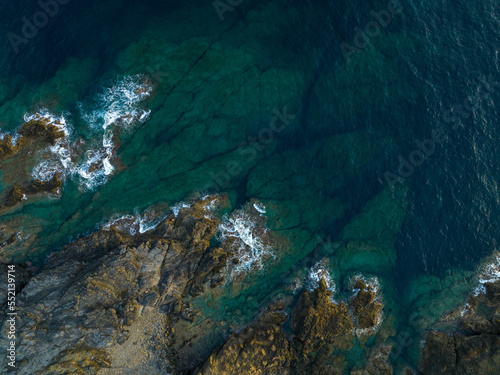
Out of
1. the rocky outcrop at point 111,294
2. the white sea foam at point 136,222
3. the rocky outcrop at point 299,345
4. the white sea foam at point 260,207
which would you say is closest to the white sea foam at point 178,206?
the rocky outcrop at point 111,294

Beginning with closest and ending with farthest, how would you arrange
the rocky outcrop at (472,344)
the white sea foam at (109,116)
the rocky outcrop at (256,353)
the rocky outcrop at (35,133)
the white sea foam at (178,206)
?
1. the rocky outcrop at (472,344)
2. the rocky outcrop at (256,353)
3. the white sea foam at (178,206)
4. the white sea foam at (109,116)
5. the rocky outcrop at (35,133)

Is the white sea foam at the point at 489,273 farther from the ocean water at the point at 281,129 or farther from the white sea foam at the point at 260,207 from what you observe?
the white sea foam at the point at 260,207

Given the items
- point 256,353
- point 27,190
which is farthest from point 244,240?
point 27,190

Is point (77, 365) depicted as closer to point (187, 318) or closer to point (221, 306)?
point (187, 318)

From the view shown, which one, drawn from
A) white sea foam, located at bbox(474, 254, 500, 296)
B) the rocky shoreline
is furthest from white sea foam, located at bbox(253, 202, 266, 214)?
white sea foam, located at bbox(474, 254, 500, 296)

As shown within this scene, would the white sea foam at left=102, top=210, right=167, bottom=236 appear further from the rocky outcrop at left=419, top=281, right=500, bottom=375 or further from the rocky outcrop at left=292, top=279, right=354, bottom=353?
the rocky outcrop at left=419, top=281, right=500, bottom=375

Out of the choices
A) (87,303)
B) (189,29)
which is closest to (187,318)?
(87,303)

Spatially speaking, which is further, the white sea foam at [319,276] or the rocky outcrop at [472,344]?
the white sea foam at [319,276]
